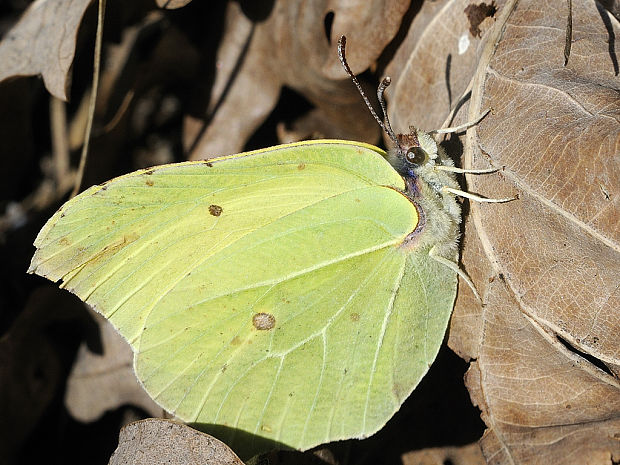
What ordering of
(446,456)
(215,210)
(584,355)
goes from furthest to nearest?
1. (446,456)
2. (215,210)
3. (584,355)

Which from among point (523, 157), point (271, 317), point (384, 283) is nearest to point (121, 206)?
point (271, 317)

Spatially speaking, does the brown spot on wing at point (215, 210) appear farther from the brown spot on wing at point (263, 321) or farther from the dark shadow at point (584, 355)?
the dark shadow at point (584, 355)

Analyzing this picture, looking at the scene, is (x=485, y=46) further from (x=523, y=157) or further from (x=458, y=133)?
(x=523, y=157)

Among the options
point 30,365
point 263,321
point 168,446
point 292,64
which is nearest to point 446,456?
point 263,321

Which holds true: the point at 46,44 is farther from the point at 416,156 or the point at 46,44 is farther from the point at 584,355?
the point at 584,355

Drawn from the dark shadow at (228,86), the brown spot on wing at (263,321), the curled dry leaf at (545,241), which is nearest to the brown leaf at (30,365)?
the dark shadow at (228,86)
